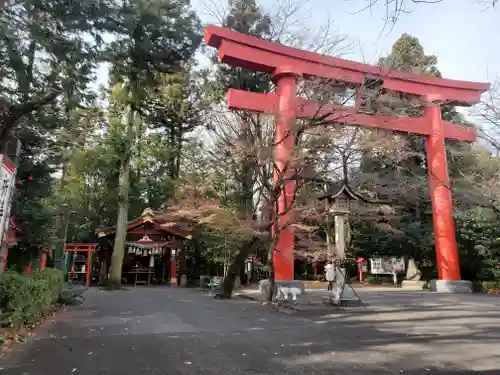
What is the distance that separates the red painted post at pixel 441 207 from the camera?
53.7 ft

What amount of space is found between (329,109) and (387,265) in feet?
46.9

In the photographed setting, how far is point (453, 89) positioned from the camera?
55.3 feet

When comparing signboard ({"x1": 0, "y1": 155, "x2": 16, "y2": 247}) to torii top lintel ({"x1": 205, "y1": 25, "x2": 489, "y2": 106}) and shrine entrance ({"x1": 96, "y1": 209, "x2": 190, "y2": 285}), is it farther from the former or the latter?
shrine entrance ({"x1": 96, "y1": 209, "x2": 190, "y2": 285})

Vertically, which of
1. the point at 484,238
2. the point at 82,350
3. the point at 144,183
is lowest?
the point at 82,350

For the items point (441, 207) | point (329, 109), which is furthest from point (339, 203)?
point (441, 207)

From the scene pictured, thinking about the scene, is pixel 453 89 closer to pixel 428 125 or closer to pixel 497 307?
pixel 428 125

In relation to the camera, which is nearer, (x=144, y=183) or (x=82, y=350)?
(x=82, y=350)

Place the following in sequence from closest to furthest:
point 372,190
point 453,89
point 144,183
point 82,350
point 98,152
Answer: point 82,350, point 453,89, point 98,152, point 372,190, point 144,183

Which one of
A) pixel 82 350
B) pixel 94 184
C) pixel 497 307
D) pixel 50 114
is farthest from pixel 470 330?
pixel 94 184

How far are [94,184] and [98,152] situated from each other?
945 cm

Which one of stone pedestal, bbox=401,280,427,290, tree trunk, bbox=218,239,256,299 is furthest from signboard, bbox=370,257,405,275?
tree trunk, bbox=218,239,256,299

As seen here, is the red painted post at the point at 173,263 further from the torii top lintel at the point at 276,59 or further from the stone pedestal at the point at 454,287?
the stone pedestal at the point at 454,287

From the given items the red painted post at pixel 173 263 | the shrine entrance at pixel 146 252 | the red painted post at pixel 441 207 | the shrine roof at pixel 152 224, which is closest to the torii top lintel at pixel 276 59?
Result: the red painted post at pixel 441 207

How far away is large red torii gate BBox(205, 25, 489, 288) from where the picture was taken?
1259 cm
